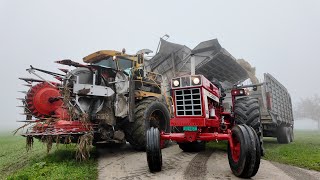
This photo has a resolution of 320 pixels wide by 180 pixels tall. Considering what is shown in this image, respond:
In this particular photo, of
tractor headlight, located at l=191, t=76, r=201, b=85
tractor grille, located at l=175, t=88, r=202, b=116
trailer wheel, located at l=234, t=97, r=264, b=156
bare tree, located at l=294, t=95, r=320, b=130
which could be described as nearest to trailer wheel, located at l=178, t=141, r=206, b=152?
trailer wheel, located at l=234, t=97, r=264, b=156

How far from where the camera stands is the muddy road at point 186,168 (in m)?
4.89

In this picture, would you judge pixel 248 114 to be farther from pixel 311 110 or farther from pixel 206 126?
pixel 311 110

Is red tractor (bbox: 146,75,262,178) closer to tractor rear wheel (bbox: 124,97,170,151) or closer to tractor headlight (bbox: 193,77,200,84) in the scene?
tractor headlight (bbox: 193,77,200,84)

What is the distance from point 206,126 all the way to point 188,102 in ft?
2.12

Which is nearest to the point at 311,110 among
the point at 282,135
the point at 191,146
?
the point at 282,135

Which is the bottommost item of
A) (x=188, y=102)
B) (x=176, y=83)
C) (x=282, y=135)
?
(x=282, y=135)

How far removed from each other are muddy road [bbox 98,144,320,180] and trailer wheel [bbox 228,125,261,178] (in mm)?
298

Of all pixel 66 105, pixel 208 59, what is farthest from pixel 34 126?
pixel 208 59

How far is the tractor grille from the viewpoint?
18.4 ft

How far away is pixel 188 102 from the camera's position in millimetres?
5730

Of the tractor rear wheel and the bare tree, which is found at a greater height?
the bare tree

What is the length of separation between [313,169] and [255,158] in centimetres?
210

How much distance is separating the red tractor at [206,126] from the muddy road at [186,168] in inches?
13.9

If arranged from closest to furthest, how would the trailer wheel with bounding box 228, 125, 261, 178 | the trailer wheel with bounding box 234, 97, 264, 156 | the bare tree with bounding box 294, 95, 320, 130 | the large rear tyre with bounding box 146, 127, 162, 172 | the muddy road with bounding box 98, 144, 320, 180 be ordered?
the trailer wheel with bounding box 228, 125, 261, 178 < the muddy road with bounding box 98, 144, 320, 180 < the large rear tyre with bounding box 146, 127, 162, 172 < the trailer wheel with bounding box 234, 97, 264, 156 < the bare tree with bounding box 294, 95, 320, 130
